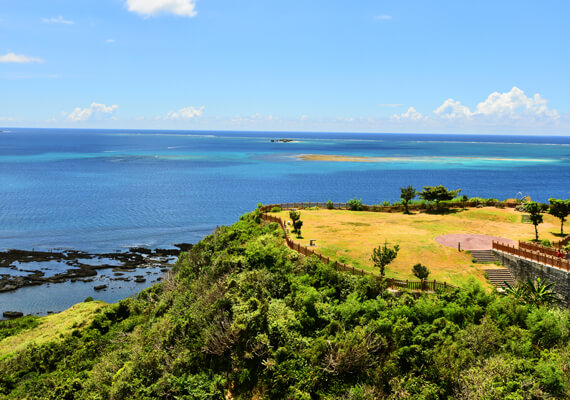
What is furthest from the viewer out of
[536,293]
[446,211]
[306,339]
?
[446,211]

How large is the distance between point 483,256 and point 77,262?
4430cm

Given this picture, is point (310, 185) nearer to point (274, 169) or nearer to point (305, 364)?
point (274, 169)

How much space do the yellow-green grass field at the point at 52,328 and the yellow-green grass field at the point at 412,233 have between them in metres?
18.6

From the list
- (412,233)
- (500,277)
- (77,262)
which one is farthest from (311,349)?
(77,262)

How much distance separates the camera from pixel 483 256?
30.4 m

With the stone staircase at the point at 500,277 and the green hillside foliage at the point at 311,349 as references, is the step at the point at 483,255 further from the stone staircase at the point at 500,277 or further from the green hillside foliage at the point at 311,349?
the green hillside foliage at the point at 311,349

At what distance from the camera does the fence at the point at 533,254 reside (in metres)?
25.1

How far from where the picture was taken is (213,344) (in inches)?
884

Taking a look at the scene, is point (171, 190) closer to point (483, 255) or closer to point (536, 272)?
point (483, 255)

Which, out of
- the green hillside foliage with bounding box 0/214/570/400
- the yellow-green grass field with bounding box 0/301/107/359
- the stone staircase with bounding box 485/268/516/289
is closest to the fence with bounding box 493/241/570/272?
the stone staircase with bounding box 485/268/516/289

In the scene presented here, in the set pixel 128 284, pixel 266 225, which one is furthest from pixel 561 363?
pixel 128 284

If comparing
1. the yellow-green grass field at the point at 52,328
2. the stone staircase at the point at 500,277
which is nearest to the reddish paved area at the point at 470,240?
the stone staircase at the point at 500,277

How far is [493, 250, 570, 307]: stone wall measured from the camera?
24469 mm

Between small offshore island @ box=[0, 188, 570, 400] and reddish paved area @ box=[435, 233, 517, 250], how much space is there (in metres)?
1.34
